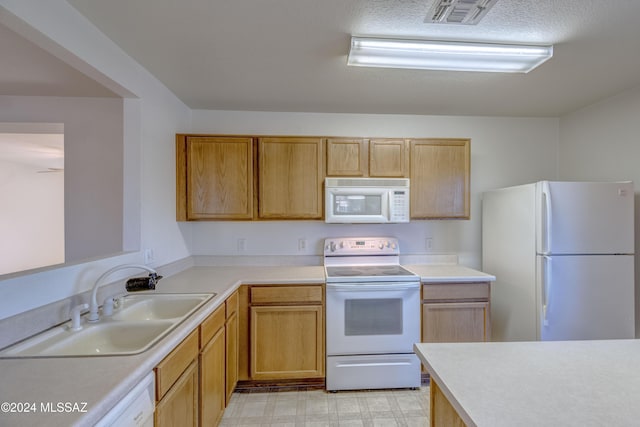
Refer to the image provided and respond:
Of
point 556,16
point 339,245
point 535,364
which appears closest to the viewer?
point 535,364

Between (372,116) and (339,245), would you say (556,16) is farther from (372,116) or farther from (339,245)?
(339,245)

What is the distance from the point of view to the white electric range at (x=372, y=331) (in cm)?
220

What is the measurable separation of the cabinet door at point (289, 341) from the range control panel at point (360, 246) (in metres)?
0.67

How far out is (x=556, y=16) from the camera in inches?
55.0

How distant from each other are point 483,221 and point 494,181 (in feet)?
1.57

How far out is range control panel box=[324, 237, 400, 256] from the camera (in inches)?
106

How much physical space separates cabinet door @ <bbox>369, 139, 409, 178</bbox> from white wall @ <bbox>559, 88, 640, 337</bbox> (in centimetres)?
176

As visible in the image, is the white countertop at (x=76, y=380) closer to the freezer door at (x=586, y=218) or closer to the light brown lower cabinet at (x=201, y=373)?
the light brown lower cabinet at (x=201, y=373)

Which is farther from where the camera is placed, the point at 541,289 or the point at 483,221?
the point at 483,221

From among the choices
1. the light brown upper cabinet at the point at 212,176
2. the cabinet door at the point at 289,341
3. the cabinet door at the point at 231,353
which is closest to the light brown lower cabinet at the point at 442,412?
the cabinet door at the point at 289,341

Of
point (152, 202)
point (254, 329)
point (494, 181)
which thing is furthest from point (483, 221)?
point (152, 202)

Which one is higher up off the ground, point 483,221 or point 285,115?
point 285,115

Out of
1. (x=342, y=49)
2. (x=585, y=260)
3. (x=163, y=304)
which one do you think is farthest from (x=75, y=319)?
(x=585, y=260)

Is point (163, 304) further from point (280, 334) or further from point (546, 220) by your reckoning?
point (546, 220)
